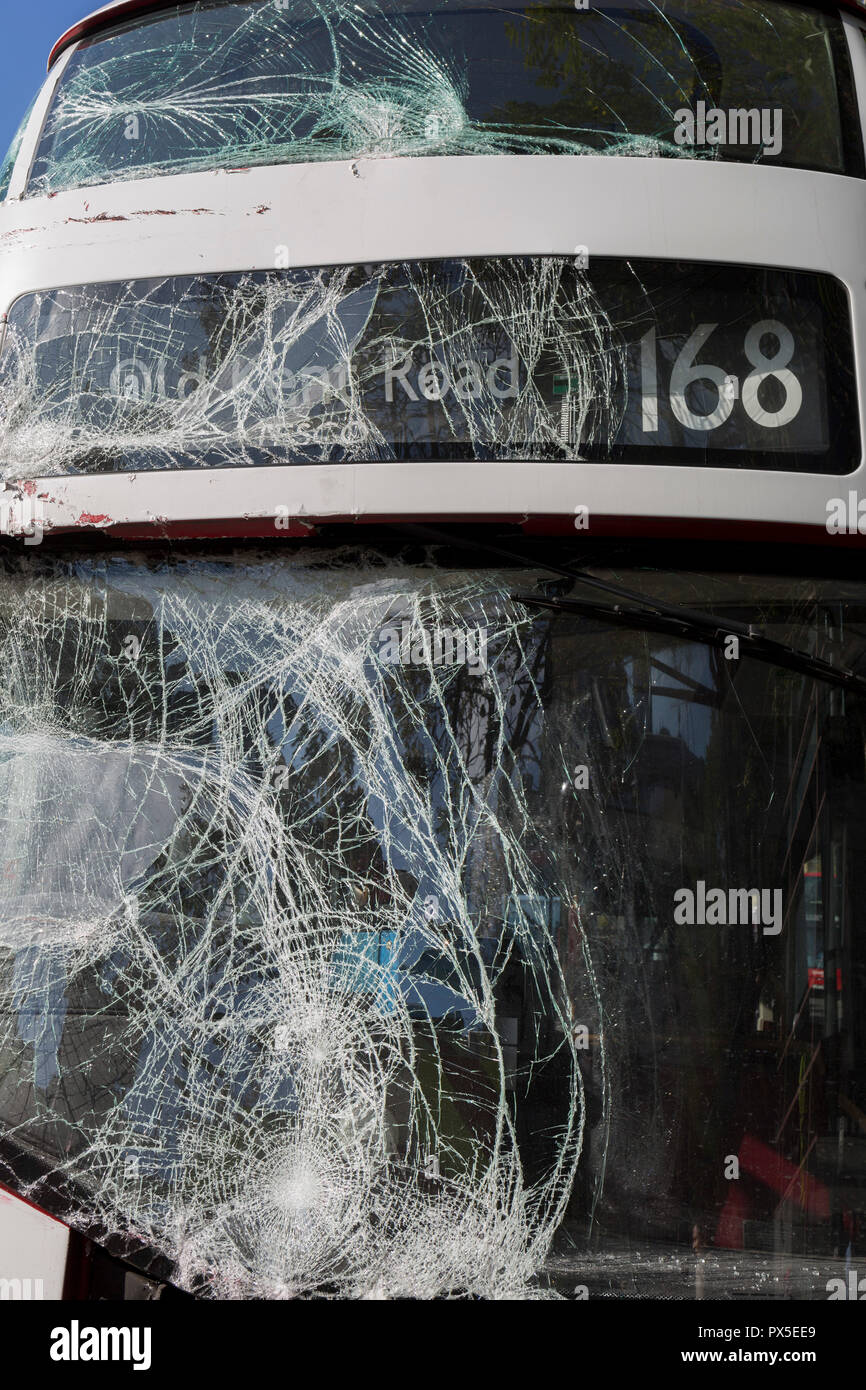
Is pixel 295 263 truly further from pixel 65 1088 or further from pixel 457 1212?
pixel 457 1212

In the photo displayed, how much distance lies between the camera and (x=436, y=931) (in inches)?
88.4

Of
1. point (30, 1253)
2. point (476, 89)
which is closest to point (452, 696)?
point (30, 1253)

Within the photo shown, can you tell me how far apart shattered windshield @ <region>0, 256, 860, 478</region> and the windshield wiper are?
231 mm

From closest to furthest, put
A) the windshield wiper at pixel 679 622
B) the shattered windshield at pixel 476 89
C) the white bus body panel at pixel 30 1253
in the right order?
the white bus body panel at pixel 30 1253, the windshield wiper at pixel 679 622, the shattered windshield at pixel 476 89

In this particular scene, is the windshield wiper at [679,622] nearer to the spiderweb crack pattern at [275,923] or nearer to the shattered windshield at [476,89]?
the spiderweb crack pattern at [275,923]

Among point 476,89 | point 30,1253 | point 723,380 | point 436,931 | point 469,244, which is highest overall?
point 476,89

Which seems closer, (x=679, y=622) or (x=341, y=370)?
(x=679, y=622)

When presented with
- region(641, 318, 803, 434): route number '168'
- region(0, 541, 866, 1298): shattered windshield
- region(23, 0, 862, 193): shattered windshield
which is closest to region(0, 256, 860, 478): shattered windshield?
region(641, 318, 803, 434): route number '168'

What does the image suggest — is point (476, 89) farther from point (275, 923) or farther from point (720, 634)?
point (275, 923)

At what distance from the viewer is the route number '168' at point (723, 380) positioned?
2.38 metres

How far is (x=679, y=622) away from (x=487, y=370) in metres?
0.65

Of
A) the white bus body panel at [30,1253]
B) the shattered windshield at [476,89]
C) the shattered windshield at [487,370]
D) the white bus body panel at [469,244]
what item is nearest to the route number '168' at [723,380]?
the shattered windshield at [487,370]

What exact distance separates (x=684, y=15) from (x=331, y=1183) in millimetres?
2624

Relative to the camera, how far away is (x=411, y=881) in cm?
227
